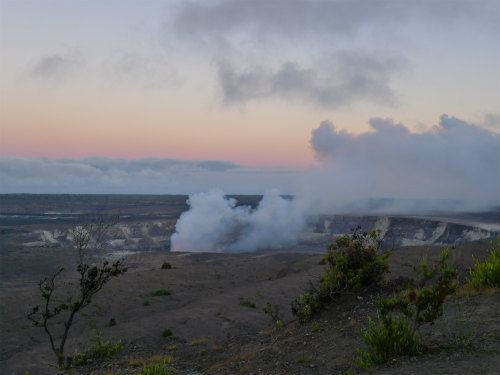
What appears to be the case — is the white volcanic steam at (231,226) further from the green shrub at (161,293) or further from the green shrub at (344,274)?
the green shrub at (344,274)

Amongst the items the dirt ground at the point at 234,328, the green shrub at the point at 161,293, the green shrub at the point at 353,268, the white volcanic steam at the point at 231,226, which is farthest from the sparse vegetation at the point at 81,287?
the white volcanic steam at the point at 231,226

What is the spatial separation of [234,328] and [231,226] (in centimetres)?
5215

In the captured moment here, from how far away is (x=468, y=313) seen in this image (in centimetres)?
790

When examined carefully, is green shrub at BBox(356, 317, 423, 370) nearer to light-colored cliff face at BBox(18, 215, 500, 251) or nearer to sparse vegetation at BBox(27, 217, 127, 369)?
sparse vegetation at BBox(27, 217, 127, 369)

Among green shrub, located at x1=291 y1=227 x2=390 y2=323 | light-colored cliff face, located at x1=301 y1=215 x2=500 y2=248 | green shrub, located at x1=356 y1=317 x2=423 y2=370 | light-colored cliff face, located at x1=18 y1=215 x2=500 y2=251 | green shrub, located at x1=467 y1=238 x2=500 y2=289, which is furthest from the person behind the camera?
light-colored cliff face, located at x1=18 y1=215 x2=500 y2=251

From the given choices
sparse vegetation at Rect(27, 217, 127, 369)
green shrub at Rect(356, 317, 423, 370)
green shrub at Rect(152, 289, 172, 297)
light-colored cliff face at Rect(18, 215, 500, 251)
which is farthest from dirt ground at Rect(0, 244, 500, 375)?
light-colored cliff face at Rect(18, 215, 500, 251)

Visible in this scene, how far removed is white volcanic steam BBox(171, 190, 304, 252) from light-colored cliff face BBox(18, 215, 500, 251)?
298cm

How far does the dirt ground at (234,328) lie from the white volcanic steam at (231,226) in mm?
28837

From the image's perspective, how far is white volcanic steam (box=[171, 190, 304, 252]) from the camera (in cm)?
6456

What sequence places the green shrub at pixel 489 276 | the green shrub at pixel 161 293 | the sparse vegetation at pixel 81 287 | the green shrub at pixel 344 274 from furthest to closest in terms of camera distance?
the green shrub at pixel 161 293, the green shrub at pixel 344 274, the sparse vegetation at pixel 81 287, the green shrub at pixel 489 276

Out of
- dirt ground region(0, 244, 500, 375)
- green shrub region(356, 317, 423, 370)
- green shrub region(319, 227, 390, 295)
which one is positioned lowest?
dirt ground region(0, 244, 500, 375)

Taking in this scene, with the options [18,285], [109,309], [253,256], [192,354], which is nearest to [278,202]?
[253,256]

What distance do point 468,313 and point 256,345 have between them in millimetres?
4939

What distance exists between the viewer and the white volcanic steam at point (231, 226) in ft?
212
